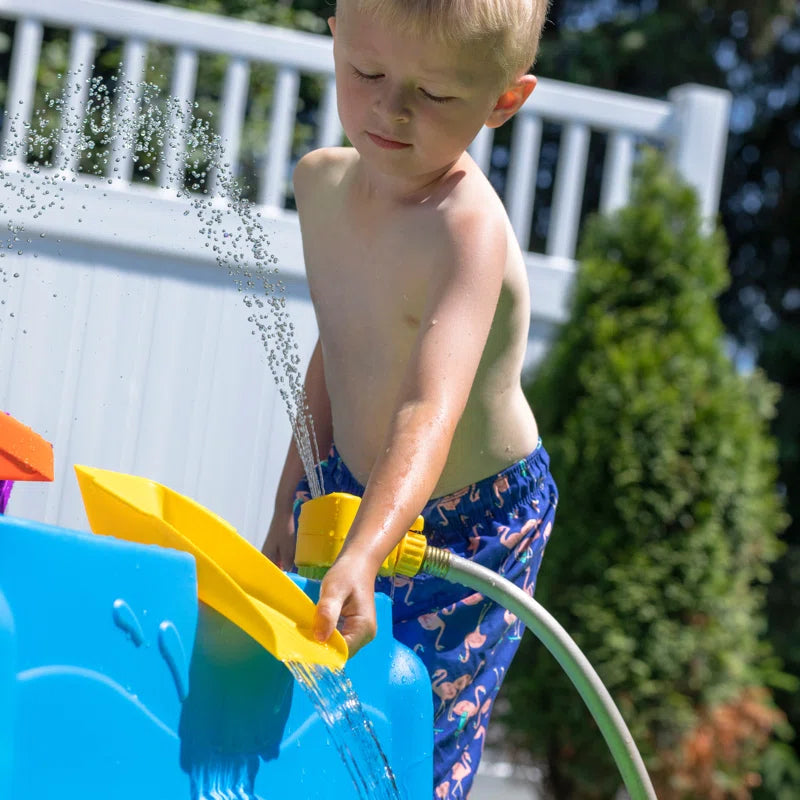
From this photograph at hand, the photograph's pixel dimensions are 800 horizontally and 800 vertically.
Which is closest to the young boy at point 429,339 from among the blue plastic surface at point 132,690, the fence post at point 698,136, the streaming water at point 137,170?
the blue plastic surface at point 132,690

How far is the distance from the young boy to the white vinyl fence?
1841 millimetres

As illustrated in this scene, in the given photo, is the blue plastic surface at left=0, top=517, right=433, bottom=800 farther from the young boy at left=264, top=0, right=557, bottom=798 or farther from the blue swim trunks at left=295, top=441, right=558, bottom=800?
the blue swim trunks at left=295, top=441, right=558, bottom=800

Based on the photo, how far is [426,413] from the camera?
58.6 inches

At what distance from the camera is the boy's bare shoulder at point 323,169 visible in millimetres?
1951

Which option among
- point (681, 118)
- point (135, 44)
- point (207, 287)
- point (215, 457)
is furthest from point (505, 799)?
point (135, 44)

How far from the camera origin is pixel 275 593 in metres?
1.30

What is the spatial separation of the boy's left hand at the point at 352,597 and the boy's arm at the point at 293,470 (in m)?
0.71

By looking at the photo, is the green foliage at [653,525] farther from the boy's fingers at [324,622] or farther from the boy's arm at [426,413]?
the boy's fingers at [324,622]

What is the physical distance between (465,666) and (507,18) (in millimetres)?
911

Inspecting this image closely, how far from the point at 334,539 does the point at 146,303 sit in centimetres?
274

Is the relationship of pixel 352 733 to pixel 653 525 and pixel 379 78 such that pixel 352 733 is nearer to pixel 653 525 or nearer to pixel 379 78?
pixel 379 78

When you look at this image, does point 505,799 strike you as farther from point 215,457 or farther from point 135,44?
point 135,44

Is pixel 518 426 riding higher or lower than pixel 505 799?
higher

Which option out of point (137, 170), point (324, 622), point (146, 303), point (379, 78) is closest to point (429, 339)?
point (379, 78)
